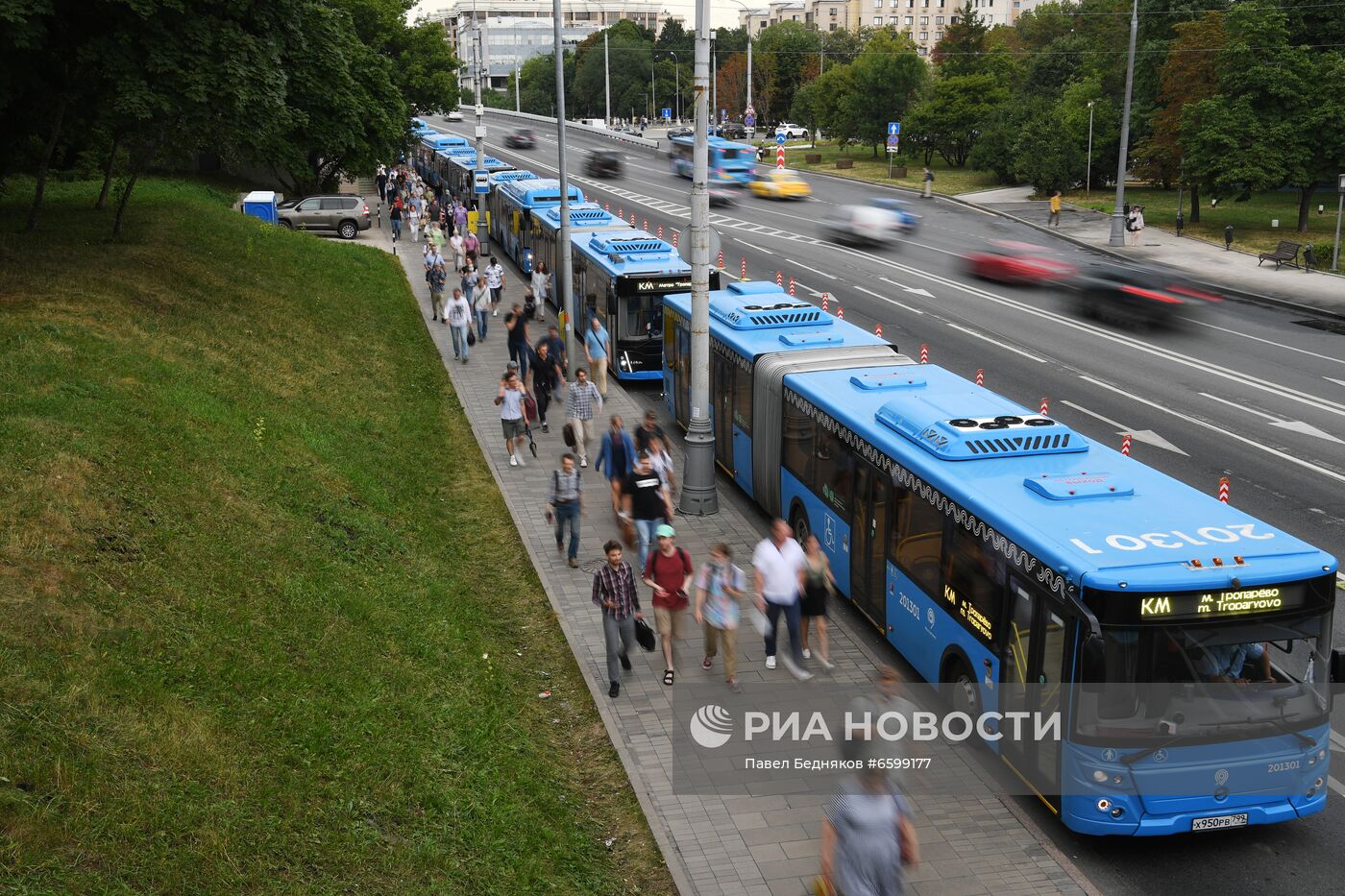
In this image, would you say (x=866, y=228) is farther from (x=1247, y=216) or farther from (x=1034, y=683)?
(x=1034, y=683)

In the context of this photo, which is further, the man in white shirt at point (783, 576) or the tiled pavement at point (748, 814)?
the man in white shirt at point (783, 576)

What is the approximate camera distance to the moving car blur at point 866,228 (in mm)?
38675

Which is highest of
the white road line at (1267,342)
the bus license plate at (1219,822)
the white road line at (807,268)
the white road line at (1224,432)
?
the white road line at (807,268)

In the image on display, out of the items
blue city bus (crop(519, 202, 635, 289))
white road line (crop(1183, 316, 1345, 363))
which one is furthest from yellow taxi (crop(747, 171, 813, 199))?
white road line (crop(1183, 316, 1345, 363))

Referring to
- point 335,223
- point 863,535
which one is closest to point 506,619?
point 863,535

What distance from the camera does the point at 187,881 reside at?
7.41 m

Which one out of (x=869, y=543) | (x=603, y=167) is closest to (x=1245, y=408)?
(x=869, y=543)

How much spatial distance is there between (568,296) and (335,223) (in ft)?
81.3

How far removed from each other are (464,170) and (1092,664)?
4748 cm

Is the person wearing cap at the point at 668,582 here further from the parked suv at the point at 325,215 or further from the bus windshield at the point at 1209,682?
the parked suv at the point at 325,215

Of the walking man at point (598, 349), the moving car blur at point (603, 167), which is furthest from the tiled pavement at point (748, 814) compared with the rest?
the moving car blur at point (603, 167)

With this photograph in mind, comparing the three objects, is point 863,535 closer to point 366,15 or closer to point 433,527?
point 433,527

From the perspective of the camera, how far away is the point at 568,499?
49.6 feet

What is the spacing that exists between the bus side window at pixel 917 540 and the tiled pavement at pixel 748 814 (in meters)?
1.35
